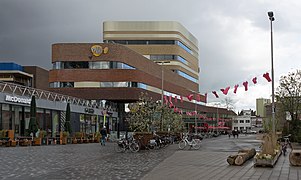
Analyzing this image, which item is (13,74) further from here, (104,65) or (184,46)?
(184,46)

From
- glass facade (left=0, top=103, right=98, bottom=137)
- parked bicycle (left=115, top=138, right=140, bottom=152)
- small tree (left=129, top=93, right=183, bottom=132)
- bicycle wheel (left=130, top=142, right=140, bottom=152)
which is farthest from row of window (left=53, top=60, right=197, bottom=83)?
bicycle wheel (left=130, top=142, right=140, bottom=152)

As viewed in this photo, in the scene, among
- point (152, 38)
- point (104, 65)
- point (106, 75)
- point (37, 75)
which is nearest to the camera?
point (106, 75)

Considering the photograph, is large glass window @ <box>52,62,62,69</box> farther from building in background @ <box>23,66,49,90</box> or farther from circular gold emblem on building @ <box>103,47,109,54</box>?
building in background @ <box>23,66,49,90</box>

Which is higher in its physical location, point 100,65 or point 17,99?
point 100,65

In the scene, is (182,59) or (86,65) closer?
(86,65)

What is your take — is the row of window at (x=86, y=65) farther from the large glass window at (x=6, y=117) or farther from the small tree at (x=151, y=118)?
the large glass window at (x=6, y=117)

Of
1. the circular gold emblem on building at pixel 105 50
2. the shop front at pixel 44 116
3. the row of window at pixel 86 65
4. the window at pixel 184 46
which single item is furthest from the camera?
the window at pixel 184 46

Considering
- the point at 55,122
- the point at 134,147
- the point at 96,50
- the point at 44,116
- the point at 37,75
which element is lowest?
the point at 134,147

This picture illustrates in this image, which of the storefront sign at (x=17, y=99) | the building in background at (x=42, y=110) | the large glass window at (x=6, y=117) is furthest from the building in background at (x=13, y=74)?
the large glass window at (x=6, y=117)

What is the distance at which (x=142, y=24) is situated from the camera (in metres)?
109

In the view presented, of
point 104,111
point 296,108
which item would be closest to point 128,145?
point 296,108

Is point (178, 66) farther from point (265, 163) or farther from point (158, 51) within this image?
point (265, 163)

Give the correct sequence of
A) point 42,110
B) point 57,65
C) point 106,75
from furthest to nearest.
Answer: point 106,75 < point 57,65 < point 42,110

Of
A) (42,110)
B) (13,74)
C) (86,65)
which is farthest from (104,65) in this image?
(13,74)
